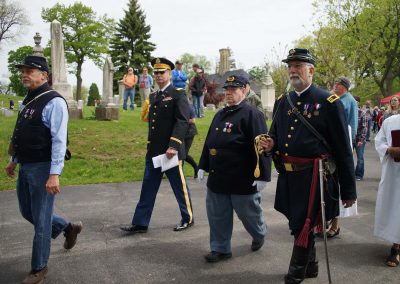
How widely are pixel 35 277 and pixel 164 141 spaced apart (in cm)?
238

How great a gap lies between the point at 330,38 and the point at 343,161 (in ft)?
96.9

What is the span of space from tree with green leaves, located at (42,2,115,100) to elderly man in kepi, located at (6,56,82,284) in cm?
5917

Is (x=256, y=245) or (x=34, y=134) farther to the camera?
(x=256, y=245)

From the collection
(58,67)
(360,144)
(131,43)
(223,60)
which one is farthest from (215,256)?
(223,60)

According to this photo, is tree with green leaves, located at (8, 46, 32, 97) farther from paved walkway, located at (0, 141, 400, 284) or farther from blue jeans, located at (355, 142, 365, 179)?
paved walkway, located at (0, 141, 400, 284)

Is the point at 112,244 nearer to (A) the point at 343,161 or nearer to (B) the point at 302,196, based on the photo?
(B) the point at 302,196

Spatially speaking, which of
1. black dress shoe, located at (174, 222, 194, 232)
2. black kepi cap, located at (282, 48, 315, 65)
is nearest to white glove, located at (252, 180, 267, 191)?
black kepi cap, located at (282, 48, 315, 65)

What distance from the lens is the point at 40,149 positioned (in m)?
3.98

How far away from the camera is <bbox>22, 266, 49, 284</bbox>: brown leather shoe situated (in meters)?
3.92

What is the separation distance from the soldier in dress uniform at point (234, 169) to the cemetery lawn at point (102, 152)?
4.87 meters

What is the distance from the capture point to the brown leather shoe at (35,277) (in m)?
3.92

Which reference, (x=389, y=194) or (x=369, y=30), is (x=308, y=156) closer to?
(x=389, y=194)

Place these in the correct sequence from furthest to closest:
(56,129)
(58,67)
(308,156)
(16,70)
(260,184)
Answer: (16,70), (58,67), (260,184), (56,129), (308,156)

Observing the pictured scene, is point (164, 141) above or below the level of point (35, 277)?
above
